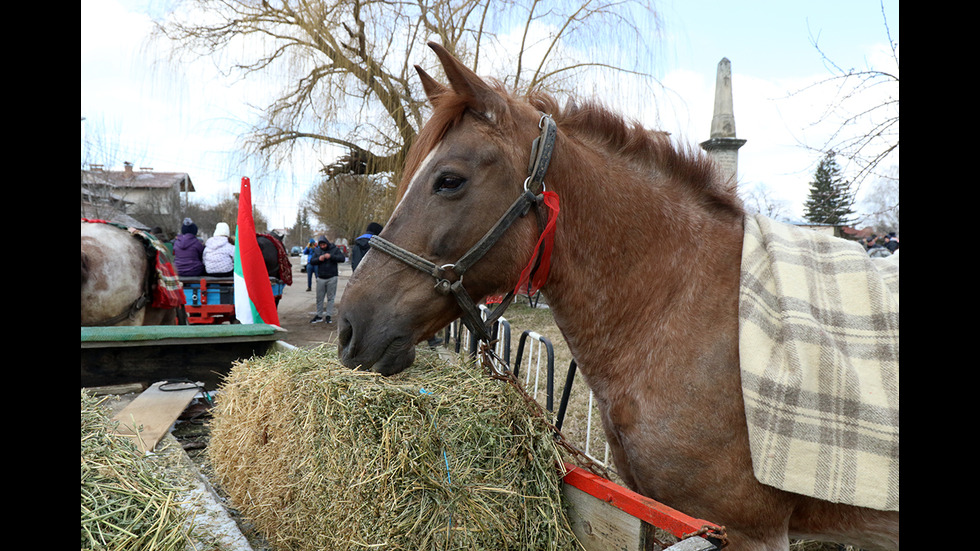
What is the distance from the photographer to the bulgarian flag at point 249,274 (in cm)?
512

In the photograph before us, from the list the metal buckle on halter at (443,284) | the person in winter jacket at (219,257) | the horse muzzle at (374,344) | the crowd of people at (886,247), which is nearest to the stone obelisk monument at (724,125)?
the crowd of people at (886,247)

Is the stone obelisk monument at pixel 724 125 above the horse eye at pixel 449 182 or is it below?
above

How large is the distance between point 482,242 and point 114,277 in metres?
6.18

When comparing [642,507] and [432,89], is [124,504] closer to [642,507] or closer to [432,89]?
[642,507]

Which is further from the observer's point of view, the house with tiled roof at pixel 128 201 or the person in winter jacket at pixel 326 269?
the house with tiled roof at pixel 128 201

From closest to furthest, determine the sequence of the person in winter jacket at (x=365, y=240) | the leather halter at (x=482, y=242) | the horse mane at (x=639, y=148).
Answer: the leather halter at (x=482, y=242) < the horse mane at (x=639, y=148) < the person in winter jacket at (x=365, y=240)

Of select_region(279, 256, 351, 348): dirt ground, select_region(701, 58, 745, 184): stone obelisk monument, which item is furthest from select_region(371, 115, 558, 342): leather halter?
select_region(279, 256, 351, 348): dirt ground

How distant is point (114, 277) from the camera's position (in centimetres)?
573

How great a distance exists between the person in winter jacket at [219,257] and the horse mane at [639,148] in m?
8.31

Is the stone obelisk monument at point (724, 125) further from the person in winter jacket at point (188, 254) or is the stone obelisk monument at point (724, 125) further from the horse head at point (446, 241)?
the person in winter jacket at point (188, 254)

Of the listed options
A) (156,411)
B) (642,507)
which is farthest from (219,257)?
(642,507)
